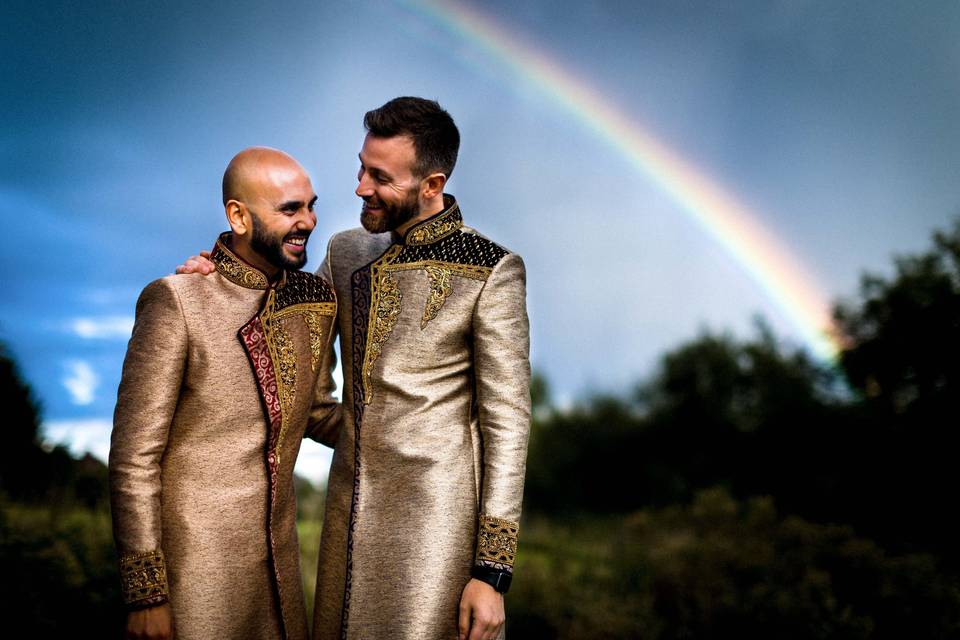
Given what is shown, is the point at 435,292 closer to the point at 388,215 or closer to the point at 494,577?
the point at 388,215

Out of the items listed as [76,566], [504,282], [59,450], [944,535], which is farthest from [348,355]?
[944,535]

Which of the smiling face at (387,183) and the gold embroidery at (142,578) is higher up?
the smiling face at (387,183)

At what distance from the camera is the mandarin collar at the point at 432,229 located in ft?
10.5

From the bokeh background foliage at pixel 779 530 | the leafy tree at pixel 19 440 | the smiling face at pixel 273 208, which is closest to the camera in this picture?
the smiling face at pixel 273 208

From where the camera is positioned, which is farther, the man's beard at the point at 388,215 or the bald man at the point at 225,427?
the man's beard at the point at 388,215

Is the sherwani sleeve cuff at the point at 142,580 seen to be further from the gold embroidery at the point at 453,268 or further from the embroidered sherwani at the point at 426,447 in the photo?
the gold embroidery at the point at 453,268

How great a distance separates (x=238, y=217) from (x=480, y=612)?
165 cm

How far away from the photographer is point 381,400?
3.01 metres

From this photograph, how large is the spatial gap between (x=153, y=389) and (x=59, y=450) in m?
7.26

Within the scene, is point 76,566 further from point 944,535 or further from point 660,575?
point 944,535

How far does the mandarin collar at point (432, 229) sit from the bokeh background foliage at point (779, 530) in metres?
4.37

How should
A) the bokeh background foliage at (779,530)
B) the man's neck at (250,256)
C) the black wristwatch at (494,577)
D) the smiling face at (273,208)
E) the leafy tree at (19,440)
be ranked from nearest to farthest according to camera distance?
the black wristwatch at (494,577), the smiling face at (273,208), the man's neck at (250,256), the bokeh background foliage at (779,530), the leafy tree at (19,440)

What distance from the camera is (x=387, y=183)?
313 cm

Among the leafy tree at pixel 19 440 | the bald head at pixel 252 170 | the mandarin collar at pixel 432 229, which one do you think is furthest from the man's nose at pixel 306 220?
the leafy tree at pixel 19 440
